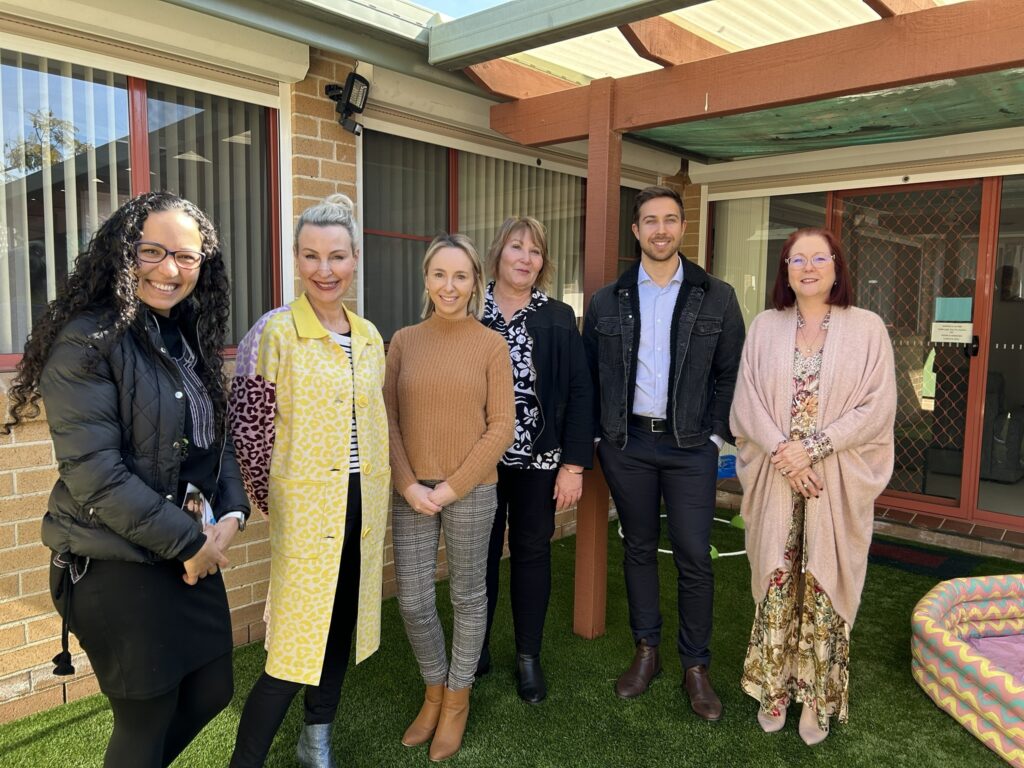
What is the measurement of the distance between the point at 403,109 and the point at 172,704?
2845 millimetres

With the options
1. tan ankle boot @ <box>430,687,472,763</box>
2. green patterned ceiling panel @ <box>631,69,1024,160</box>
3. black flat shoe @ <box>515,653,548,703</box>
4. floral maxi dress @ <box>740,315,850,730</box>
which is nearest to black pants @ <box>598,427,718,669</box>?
floral maxi dress @ <box>740,315,850,730</box>

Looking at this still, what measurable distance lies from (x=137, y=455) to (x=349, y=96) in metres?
2.23

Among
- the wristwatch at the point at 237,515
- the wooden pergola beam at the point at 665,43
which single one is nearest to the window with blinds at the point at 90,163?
the wristwatch at the point at 237,515

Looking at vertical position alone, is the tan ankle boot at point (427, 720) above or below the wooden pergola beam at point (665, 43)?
below

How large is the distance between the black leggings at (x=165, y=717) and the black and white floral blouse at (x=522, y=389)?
1174mm

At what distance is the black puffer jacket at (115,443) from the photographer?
54.6 inches

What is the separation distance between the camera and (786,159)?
4.91 m

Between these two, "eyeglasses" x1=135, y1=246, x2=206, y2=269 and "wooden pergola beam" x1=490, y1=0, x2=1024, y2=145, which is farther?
"wooden pergola beam" x1=490, y1=0, x2=1024, y2=145

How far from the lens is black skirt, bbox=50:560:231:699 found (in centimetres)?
148

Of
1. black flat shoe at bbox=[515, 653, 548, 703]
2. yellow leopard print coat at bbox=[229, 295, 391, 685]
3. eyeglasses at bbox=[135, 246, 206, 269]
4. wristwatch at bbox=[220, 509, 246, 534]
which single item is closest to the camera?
eyeglasses at bbox=[135, 246, 206, 269]

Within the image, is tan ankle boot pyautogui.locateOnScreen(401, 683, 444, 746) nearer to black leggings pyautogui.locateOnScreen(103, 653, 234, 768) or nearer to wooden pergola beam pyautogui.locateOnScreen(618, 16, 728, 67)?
black leggings pyautogui.locateOnScreen(103, 653, 234, 768)

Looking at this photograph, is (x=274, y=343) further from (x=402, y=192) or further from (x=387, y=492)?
(x=402, y=192)

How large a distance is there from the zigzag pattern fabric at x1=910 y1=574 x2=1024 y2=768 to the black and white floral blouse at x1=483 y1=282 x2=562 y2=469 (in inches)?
65.2

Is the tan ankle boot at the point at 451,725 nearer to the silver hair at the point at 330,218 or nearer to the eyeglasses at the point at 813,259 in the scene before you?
the silver hair at the point at 330,218
